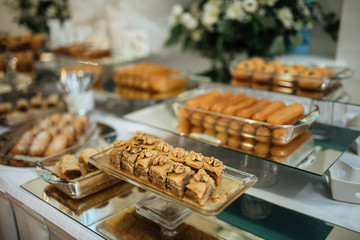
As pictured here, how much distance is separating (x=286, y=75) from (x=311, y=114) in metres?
0.27

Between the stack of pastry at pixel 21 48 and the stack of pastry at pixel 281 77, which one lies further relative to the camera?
the stack of pastry at pixel 21 48

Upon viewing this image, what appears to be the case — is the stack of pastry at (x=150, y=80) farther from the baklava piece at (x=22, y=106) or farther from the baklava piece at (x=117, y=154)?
the baklava piece at (x=117, y=154)

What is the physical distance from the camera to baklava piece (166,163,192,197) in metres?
0.70

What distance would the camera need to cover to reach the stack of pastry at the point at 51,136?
119cm

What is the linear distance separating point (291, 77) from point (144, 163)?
2.21 ft

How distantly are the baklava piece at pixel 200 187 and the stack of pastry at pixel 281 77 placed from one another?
59 centimetres

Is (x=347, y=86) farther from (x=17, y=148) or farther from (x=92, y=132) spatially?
(x=17, y=148)

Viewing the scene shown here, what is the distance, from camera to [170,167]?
2.44ft

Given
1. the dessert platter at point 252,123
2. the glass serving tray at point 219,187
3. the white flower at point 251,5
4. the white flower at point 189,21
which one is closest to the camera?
the glass serving tray at point 219,187

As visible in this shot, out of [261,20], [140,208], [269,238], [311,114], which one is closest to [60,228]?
[140,208]

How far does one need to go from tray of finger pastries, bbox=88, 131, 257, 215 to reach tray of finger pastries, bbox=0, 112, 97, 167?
1.31 ft

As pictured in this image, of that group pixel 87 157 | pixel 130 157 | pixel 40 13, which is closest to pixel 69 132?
pixel 87 157

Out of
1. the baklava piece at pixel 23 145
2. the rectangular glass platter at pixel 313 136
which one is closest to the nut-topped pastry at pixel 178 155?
the rectangular glass platter at pixel 313 136

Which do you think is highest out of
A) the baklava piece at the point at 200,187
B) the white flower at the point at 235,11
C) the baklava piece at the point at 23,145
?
the white flower at the point at 235,11
